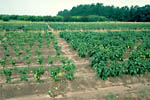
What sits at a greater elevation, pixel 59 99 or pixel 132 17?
pixel 132 17

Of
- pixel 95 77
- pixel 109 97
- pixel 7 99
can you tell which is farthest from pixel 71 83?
pixel 7 99

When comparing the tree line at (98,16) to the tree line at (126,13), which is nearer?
the tree line at (98,16)

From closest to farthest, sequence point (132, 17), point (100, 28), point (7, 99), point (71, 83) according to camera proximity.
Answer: point (7, 99) < point (71, 83) < point (100, 28) < point (132, 17)

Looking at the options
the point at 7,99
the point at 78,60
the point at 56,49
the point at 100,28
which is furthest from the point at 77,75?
the point at 100,28

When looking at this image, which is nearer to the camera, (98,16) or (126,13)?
(98,16)

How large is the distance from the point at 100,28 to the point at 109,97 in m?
30.8

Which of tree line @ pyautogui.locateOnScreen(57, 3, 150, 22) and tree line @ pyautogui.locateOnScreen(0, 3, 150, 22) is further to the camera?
tree line @ pyautogui.locateOnScreen(57, 3, 150, 22)

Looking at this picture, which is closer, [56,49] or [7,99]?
[7,99]

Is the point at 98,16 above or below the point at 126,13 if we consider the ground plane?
below

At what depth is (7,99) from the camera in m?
6.31

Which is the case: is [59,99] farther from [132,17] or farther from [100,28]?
[132,17]

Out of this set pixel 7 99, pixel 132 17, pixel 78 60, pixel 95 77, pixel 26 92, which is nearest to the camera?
pixel 7 99

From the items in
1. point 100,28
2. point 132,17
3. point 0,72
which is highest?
point 132,17

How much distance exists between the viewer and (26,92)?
6883 millimetres
